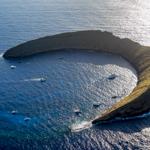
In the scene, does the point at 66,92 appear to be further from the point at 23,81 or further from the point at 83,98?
the point at 23,81

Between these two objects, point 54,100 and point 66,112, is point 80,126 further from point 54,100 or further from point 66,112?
point 54,100

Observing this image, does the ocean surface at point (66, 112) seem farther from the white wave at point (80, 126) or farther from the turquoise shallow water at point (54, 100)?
the white wave at point (80, 126)

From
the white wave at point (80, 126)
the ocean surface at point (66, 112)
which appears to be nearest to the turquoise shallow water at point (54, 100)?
the ocean surface at point (66, 112)

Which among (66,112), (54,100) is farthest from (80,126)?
(54,100)

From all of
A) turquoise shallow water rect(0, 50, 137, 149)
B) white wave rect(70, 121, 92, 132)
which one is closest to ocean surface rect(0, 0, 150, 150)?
turquoise shallow water rect(0, 50, 137, 149)

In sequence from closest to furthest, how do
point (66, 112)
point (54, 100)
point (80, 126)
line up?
point (80, 126) → point (66, 112) → point (54, 100)

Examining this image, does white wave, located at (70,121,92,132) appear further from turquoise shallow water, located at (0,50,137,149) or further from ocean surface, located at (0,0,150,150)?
turquoise shallow water, located at (0,50,137,149)

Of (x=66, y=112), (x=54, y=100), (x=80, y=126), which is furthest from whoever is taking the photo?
(x=54, y=100)

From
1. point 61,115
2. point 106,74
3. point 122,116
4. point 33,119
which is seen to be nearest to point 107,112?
point 122,116
